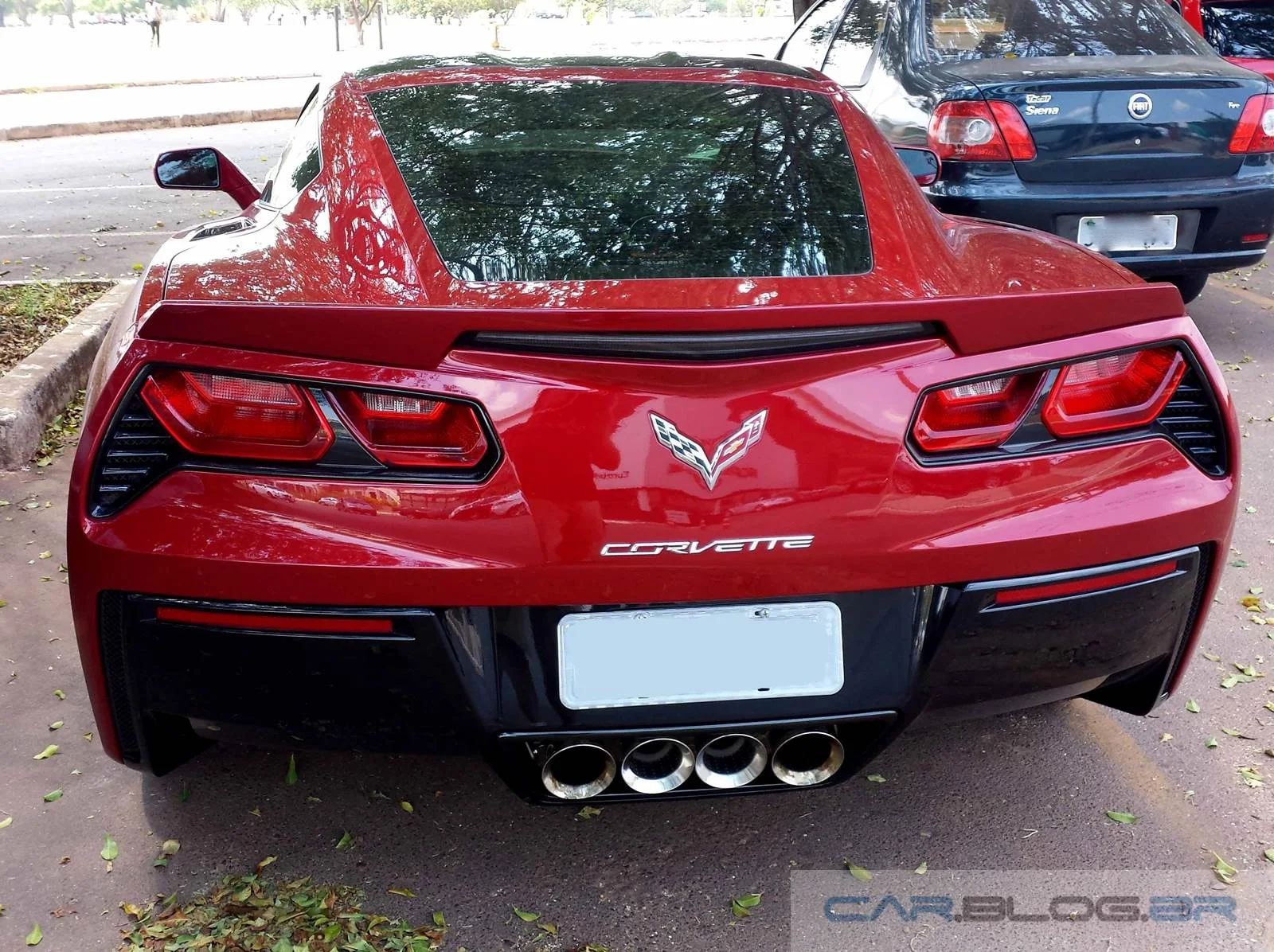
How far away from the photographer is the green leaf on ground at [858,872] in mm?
2254

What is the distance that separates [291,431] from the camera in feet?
5.94

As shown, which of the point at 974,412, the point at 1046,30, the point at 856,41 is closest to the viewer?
the point at 974,412

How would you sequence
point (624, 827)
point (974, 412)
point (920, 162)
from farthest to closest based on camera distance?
point (920, 162)
point (624, 827)
point (974, 412)

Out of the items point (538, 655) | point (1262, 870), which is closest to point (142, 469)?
point (538, 655)

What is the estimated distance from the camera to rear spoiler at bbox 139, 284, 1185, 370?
1752 mm

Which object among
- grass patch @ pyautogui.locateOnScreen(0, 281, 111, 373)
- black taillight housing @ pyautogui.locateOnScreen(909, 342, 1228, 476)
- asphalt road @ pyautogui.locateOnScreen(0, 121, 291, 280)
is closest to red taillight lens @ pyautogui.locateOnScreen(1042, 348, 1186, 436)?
black taillight housing @ pyautogui.locateOnScreen(909, 342, 1228, 476)

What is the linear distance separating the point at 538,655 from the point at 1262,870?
145 cm

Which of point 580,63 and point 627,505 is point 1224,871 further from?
point 580,63

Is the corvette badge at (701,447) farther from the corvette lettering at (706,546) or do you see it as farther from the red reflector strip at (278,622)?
the red reflector strip at (278,622)

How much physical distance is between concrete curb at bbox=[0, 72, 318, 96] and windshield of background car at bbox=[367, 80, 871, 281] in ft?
80.2

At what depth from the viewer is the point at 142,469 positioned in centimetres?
185

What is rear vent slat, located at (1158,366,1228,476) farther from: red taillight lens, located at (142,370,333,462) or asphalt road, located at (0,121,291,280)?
asphalt road, located at (0,121,291,280)

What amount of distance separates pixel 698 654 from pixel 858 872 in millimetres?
708

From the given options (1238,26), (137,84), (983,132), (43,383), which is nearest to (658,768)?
(43,383)
